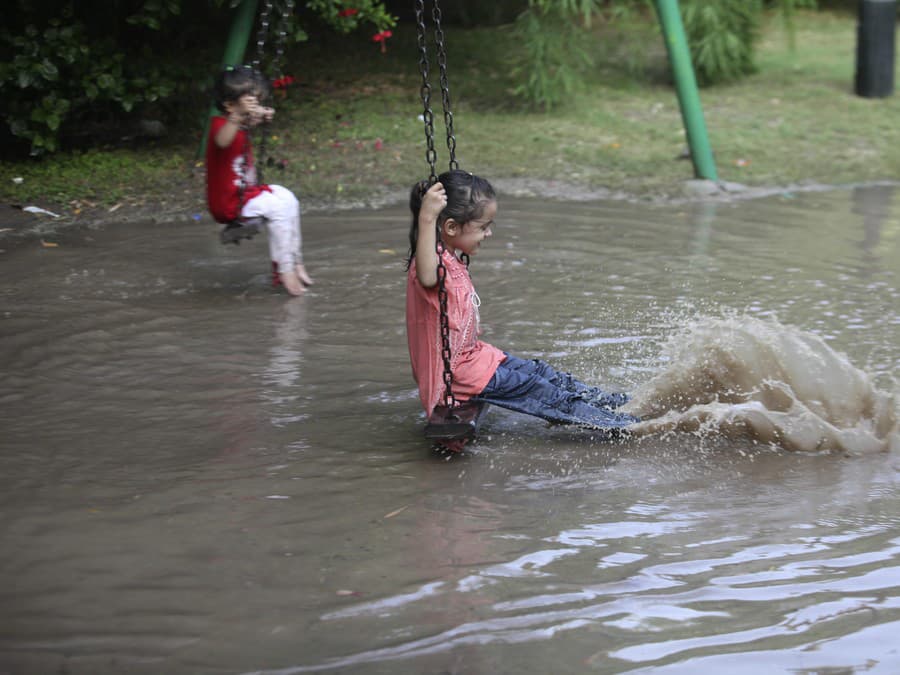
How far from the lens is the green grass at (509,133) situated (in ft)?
34.4

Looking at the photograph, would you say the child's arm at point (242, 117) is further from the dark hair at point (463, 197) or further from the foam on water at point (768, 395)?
the foam on water at point (768, 395)

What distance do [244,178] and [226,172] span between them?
0.48 ft

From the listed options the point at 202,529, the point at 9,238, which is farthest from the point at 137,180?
the point at 202,529

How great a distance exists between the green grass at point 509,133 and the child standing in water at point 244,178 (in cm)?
273

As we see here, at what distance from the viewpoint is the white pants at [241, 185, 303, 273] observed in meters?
7.27

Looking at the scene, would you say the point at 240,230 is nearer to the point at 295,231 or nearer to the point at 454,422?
the point at 295,231

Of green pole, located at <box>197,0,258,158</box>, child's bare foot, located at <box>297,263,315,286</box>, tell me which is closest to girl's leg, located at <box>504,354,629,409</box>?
child's bare foot, located at <box>297,263,315,286</box>

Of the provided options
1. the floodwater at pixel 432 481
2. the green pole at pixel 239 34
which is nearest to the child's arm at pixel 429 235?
the floodwater at pixel 432 481

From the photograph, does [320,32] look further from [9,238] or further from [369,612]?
[369,612]

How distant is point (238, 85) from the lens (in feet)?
22.5

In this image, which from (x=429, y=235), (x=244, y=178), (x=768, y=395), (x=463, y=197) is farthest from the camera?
(x=244, y=178)

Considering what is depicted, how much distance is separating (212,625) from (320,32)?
42.8 feet

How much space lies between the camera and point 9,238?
8.59 metres

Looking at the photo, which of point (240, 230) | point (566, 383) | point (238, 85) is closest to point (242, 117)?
point (238, 85)
